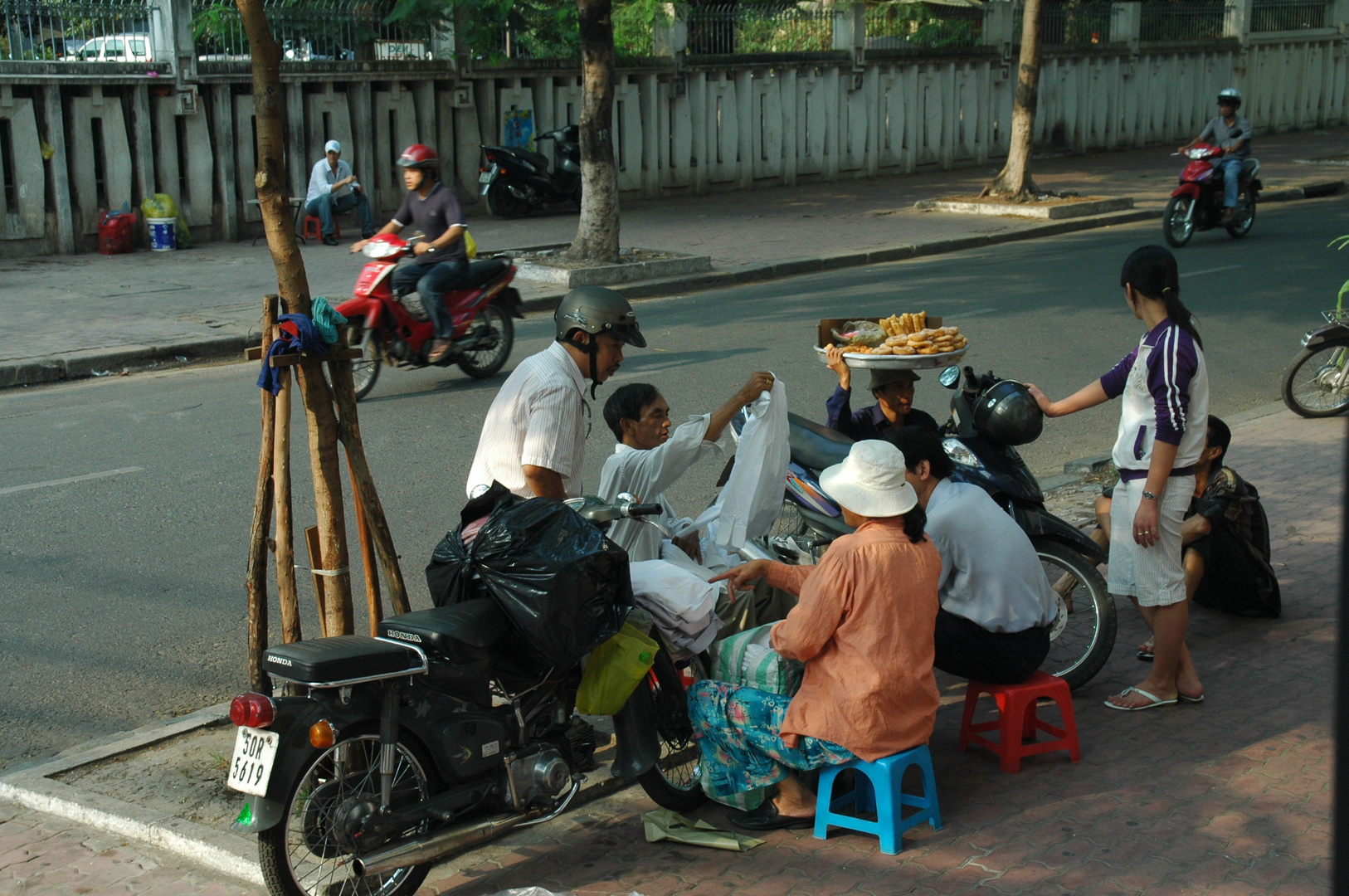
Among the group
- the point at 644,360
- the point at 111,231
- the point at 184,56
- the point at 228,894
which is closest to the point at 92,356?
the point at 644,360

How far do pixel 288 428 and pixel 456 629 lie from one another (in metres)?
1.00

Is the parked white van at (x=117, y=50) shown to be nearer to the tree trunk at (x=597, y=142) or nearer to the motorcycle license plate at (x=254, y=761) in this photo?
the tree trunk at (x=597, y=142)

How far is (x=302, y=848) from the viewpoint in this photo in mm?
3469

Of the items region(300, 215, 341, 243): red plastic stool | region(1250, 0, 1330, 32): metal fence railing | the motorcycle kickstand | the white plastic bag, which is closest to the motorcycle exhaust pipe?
the motorcycle kickstand

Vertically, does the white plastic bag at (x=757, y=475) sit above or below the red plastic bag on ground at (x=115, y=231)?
below

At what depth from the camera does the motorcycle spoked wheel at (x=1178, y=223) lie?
1602 cm

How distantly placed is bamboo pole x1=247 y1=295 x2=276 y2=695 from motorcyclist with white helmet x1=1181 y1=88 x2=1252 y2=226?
1462 centimetres

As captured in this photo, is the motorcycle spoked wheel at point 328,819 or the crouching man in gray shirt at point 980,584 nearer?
the motorcycle spoked wheel at point 328,819

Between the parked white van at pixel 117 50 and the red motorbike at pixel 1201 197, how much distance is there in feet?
44.0

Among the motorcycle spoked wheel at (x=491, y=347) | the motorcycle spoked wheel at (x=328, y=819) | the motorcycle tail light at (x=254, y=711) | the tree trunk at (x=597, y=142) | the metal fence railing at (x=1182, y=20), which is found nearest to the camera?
the motorcycle tail light at (x=254, y=711)

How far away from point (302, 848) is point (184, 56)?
50.6 ft

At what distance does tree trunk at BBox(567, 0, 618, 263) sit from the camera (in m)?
14.3

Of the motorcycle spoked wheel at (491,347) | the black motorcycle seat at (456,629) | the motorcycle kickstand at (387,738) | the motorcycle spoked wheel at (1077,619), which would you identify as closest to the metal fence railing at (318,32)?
the motorcycle spoked wheel at (491,347)

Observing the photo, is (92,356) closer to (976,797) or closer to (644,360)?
(644,360)
